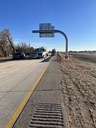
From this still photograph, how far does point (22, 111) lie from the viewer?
5.50m

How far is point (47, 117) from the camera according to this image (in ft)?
16.7

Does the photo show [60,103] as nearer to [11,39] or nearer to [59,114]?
[59,114]

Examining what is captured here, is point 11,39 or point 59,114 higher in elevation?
point 11,39

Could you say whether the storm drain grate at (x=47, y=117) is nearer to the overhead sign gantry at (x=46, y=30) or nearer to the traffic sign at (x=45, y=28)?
the overhead sign gantry at (x=46, y=30)

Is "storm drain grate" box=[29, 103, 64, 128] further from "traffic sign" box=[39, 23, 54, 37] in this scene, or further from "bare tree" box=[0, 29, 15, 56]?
"bare tree" box=[0, 29, 15, 56]

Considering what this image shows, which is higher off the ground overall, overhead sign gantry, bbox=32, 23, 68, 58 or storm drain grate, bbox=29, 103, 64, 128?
overhead sign gantry, bbox=32, 23, 68, 58

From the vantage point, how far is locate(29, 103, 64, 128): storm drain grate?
179 inches

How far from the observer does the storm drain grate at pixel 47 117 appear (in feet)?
14.9

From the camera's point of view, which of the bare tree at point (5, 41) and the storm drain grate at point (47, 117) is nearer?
the storm drain grate at point (47, 117)

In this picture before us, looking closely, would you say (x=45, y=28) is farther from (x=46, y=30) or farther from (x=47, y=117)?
(x=47, y=117)

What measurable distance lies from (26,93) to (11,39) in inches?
2502

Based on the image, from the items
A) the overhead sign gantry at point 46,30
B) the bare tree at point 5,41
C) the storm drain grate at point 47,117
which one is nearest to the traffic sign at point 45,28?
the overhead sign gantry at point 46,30

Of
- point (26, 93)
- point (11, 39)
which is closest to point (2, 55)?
point (11, 39)

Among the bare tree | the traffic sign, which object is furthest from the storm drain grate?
the bare tree
